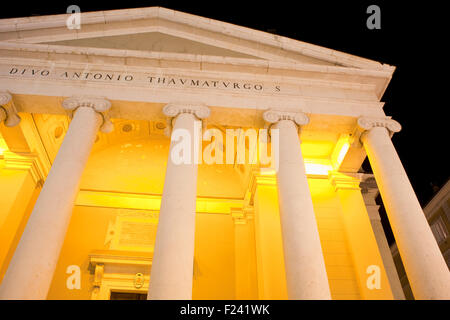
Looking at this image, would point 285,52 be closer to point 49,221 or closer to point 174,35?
point 174,35

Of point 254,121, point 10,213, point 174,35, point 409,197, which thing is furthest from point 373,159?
point 10,213

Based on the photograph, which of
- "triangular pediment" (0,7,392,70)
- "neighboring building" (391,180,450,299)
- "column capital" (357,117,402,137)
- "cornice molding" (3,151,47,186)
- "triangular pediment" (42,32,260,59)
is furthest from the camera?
"neighboring building" (391,180,450,299)

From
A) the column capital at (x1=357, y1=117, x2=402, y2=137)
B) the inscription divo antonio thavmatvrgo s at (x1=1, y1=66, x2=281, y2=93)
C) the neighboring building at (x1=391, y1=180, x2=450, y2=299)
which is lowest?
the column capital at (x1=357, y1=117, x2=402, y2=137)

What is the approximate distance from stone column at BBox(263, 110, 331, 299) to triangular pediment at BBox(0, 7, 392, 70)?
3.46 meters

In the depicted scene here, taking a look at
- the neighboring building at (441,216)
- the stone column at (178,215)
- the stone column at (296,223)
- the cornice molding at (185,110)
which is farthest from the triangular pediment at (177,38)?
the neighboring building at (441,216)

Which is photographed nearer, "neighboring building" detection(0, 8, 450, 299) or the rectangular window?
"neighboring building" detection(0, 8, 450, 299)

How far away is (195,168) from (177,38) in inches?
261

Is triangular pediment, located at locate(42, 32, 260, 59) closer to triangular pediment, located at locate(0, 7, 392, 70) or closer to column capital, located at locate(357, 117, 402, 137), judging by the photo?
triangular pediment, located at locate(0, 7, 392, 70)

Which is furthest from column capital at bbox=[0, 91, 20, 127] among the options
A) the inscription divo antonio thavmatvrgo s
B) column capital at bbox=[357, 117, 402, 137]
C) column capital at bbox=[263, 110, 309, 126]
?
column capital at bbox=[357, 117, 402, 137]

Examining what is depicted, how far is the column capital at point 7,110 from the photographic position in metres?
11.8

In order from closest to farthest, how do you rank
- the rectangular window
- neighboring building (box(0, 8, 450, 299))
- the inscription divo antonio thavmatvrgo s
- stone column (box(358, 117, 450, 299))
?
stone column (box(358, 117, 450, 299)), neighboring building (box(0, 8, 450, 299)), the inscription divo antonio thavmatvrgo s, the rectangular window

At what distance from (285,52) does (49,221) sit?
10.7 meters

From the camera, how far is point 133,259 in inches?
608

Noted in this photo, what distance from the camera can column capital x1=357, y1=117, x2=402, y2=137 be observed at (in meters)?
12.5
